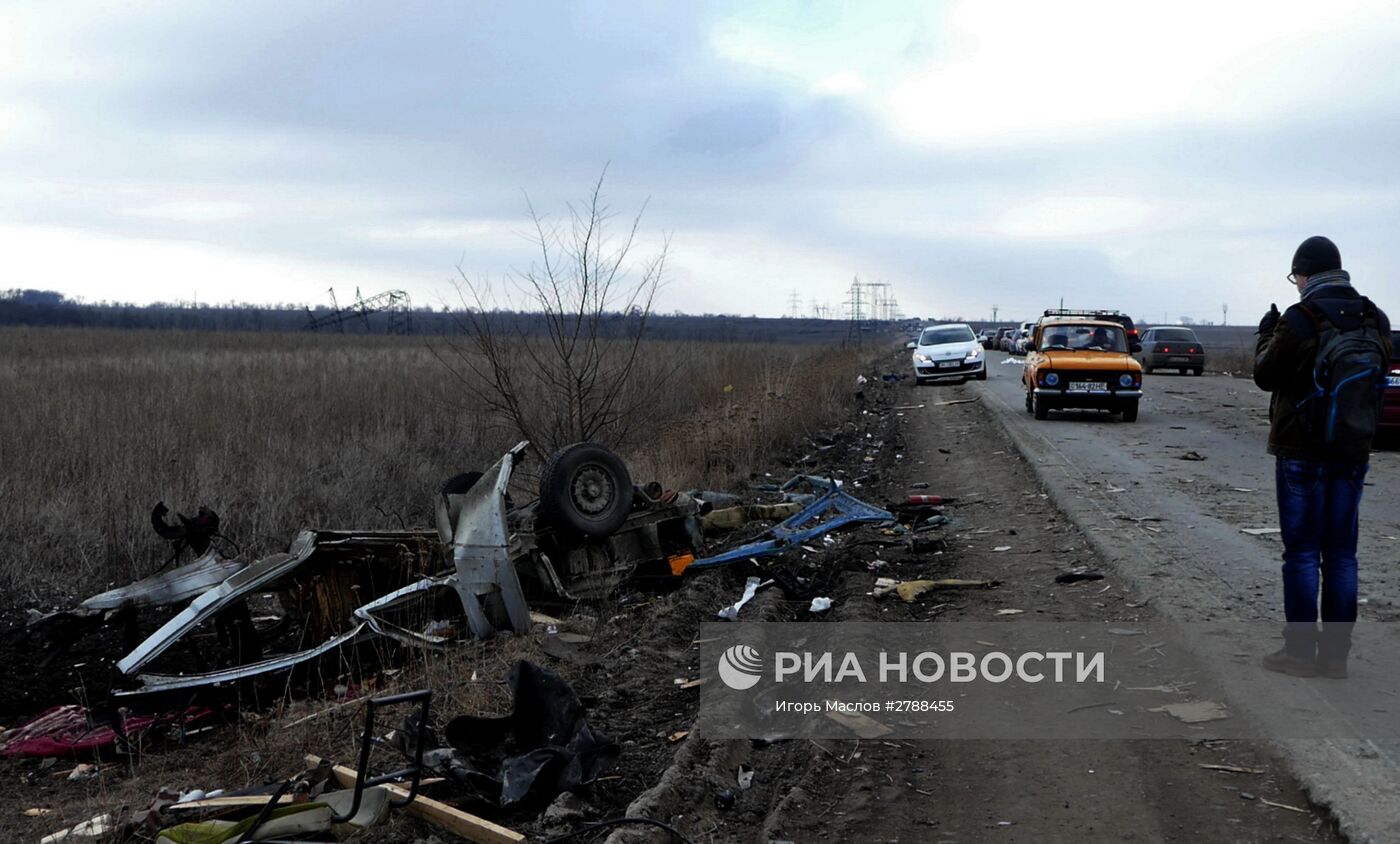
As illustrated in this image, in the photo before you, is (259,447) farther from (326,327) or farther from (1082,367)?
(326,327)

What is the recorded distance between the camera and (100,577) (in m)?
10.4

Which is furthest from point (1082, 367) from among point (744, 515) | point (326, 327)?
point (326, 327)

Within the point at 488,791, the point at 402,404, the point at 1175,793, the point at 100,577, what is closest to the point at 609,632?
the point at 488,791

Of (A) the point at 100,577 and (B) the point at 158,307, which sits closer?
(A) the point at 100,577

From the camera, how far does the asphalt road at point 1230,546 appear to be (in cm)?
418

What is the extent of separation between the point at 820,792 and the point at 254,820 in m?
2.14

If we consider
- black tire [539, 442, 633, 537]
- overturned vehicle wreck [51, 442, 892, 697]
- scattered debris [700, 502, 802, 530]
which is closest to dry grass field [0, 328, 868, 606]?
overturned vehicle wreck [51, 442, 892, 697]

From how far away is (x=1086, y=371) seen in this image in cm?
1888

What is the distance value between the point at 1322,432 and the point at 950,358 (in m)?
25.8

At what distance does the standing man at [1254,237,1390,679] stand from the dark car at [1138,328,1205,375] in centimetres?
3385

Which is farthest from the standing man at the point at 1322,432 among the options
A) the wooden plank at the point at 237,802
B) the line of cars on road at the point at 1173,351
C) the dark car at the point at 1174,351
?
the dark car at the point at 1174,351

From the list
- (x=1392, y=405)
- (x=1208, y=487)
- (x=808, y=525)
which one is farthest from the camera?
(x=1392, y=405)

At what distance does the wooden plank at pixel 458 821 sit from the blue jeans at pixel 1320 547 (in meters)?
3.74

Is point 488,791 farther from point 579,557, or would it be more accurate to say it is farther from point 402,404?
point 402,404
